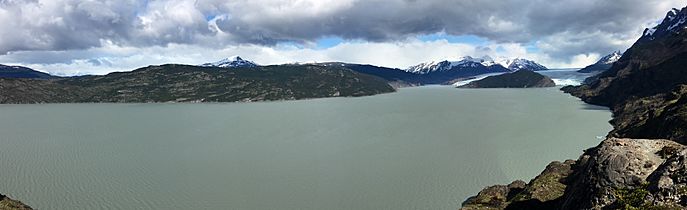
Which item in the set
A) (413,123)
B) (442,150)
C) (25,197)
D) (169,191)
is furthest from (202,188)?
(413,123)

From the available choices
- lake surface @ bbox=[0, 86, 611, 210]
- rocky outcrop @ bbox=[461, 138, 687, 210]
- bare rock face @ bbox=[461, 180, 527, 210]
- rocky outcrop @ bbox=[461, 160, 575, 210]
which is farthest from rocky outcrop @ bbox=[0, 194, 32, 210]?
rocky outcrop @ bbox=[461, 138, 687, 210]

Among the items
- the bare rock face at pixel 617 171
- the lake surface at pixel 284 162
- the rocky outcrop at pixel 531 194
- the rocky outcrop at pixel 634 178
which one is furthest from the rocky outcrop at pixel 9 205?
the bare rock face at pixel 617 171

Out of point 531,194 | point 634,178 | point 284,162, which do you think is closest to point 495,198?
point 531,194

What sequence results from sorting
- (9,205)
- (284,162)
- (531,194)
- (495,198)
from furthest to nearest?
(284,162) < (9,205) < (495,198) < (531,194)

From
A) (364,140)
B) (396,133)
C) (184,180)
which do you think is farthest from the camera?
(396,133)

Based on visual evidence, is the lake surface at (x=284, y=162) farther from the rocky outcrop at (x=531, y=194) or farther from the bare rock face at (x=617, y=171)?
the bare rock face at (x=617, y=171)

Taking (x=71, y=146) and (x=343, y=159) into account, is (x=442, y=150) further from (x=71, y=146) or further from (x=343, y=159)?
(x=71, y=146)

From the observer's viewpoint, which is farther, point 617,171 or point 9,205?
point 9,205

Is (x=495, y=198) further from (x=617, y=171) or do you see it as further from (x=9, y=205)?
(x=9, y=205)
